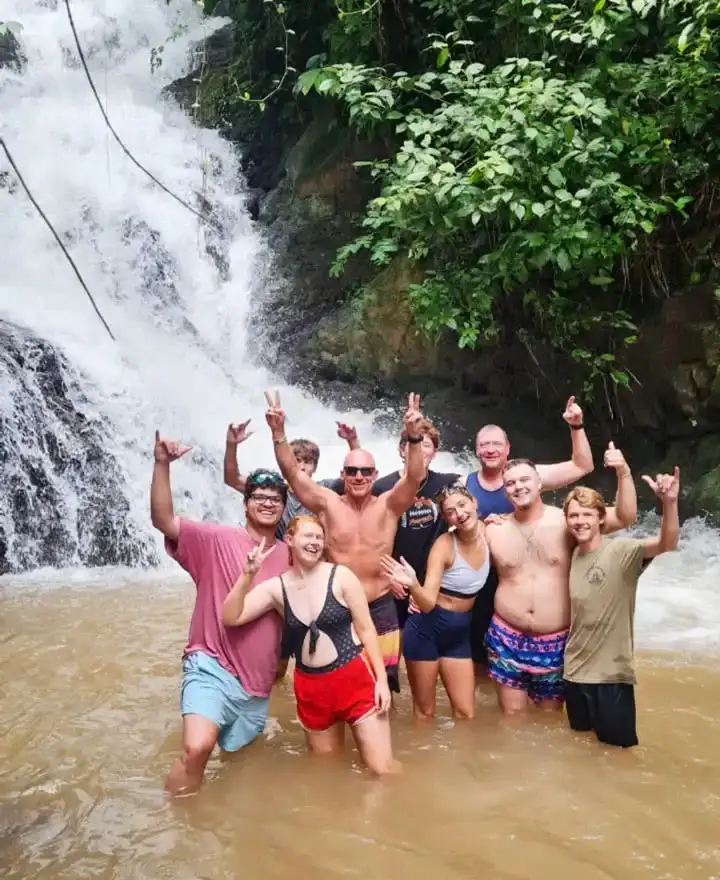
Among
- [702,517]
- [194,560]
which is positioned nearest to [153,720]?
[194,560]

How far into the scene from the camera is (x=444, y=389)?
33.9ft

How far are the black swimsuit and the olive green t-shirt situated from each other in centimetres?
102

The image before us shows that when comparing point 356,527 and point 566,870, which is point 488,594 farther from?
point 566,870

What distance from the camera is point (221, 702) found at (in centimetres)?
341

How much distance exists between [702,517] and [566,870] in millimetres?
5483

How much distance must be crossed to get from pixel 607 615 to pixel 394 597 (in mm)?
1051

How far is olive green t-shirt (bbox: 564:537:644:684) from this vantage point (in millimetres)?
3523

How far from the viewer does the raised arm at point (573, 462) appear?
13.9 ft

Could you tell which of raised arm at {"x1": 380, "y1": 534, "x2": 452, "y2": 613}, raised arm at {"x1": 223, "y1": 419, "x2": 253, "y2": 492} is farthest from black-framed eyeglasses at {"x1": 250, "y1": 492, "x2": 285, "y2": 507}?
raised arm at {"x1": 380, "y1": 534, "x2": 452, "y2": 613}

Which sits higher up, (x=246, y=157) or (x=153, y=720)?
(x=246, y=157)

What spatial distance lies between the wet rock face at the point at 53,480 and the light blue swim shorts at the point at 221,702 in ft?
15.8

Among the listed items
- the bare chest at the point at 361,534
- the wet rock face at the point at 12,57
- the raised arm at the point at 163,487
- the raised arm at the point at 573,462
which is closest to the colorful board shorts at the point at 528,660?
the bare chest at the point at 361,534

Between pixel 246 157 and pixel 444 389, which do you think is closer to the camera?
pixel 444 389

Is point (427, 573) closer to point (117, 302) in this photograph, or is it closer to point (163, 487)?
point (163, 487)
